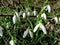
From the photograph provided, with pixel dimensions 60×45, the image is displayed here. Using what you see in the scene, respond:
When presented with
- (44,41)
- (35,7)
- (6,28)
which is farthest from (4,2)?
(44,41)

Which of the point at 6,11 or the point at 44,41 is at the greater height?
the point at 6,11

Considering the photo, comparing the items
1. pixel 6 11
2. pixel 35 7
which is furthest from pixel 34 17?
A: pixel 6 11

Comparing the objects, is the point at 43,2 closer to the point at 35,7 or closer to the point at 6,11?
the point at 35,7

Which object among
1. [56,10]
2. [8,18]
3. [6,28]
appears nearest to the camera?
[6,28]

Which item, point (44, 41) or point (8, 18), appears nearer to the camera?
point (44, 41)

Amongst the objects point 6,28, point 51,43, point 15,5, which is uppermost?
point 15,5

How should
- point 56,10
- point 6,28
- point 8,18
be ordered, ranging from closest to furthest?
point 6,28, point 8,18, point 56,10

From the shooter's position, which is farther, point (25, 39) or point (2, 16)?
point (2, 16)

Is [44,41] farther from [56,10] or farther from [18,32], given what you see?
[56,10]

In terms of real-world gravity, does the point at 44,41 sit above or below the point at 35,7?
below
